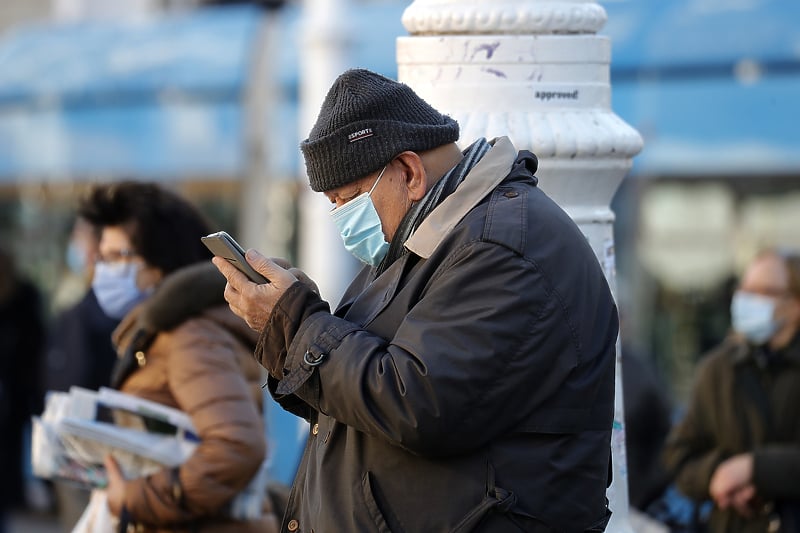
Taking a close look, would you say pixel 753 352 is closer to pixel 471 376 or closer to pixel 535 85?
pixel 535 85

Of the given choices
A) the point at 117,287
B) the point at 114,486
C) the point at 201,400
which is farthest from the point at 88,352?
the point at 201,400

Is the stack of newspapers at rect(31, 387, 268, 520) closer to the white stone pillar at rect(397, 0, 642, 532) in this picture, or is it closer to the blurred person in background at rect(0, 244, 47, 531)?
the white stone pillar at rect(397, 0, 642, 532)

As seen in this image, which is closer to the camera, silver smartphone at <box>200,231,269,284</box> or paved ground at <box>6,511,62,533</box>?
silver smartphone at <box>200,231,269,284</box>

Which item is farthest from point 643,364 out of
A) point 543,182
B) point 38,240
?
point 38,240

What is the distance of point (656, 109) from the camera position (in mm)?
8844

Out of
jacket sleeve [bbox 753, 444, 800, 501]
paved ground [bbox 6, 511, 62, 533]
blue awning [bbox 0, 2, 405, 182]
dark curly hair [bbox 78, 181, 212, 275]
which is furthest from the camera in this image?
blue awning [bbox 0, 2, 405, 182]

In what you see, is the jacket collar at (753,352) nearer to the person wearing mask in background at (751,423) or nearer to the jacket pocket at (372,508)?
the person wearing mask in background at (751,423)

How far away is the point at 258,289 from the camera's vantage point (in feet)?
8.56

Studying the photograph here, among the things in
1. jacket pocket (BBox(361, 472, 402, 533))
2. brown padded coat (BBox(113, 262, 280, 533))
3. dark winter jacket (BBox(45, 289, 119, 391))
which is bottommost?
dark winter jacket (BBox(45, 289, 119, 391))

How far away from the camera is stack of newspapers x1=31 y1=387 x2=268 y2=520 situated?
3926 mm

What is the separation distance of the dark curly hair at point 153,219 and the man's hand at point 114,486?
68 centimetres

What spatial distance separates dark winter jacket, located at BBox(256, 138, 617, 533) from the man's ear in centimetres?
8

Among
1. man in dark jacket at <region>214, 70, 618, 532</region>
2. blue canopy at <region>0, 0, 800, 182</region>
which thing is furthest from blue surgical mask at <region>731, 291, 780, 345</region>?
blue canopy at <region>0, 0, 800, 182</region>

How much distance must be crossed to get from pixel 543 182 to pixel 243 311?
898mm
